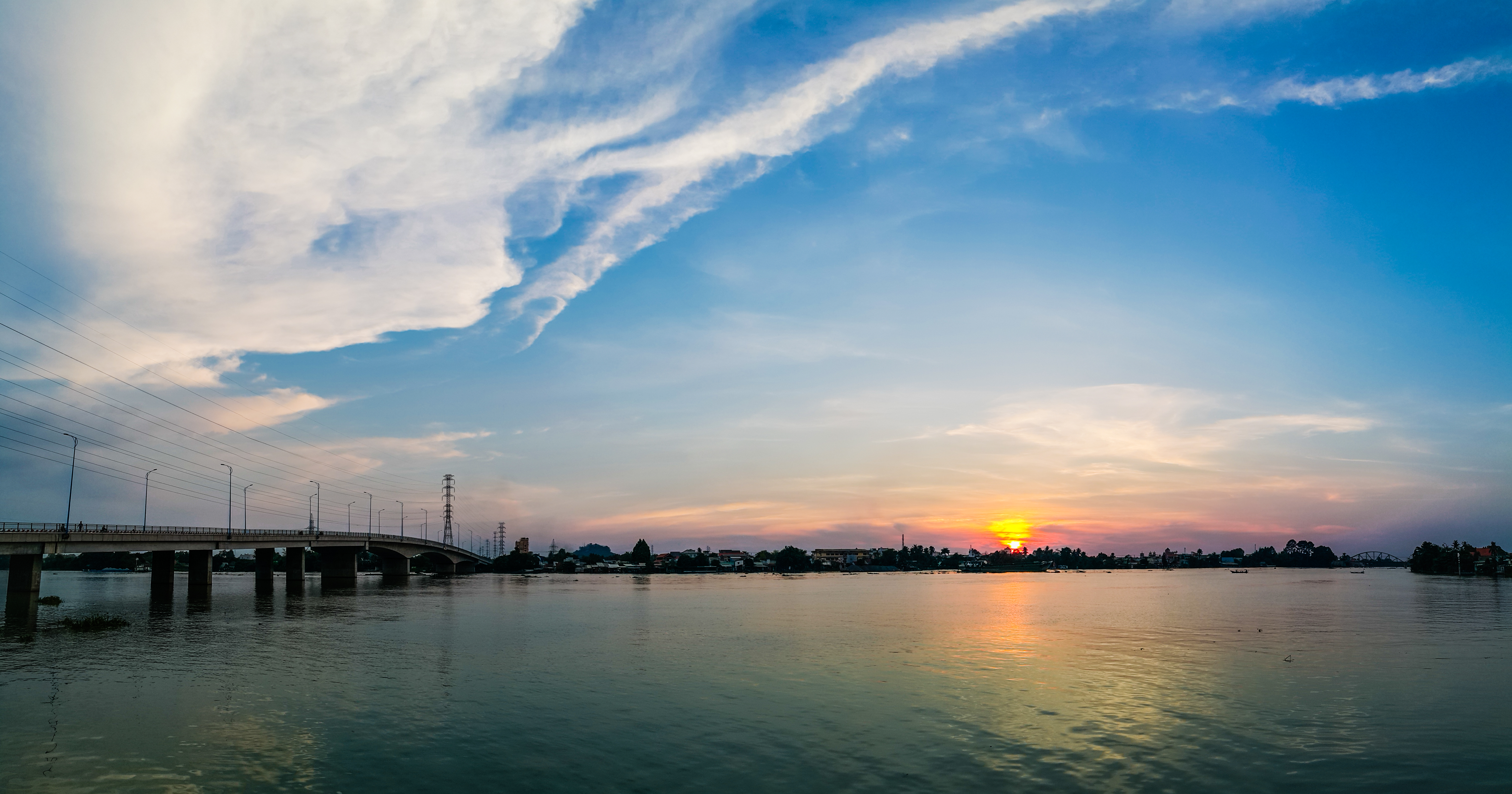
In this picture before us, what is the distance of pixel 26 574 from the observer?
83.9 metres

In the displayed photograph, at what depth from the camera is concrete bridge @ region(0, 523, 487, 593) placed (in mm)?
83438

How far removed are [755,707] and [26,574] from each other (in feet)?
290

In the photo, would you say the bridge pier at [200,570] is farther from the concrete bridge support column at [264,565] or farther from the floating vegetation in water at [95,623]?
the floating vegetation in water at [95,623]

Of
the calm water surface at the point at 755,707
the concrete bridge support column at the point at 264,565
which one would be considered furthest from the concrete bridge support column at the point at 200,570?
the calm water surface at the point at 755,707

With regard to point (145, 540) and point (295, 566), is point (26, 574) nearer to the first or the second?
point (145, 540)

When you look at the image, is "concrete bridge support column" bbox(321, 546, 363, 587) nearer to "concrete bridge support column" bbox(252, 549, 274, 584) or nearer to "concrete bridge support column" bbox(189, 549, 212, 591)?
"concrete bridge support column" bbox(252, 549, 274, 584)

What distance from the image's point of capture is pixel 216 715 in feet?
108

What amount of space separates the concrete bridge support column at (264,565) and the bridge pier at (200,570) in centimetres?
2529

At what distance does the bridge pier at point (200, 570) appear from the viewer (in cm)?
12044

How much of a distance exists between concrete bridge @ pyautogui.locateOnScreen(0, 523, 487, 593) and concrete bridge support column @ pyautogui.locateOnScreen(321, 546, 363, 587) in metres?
0.15

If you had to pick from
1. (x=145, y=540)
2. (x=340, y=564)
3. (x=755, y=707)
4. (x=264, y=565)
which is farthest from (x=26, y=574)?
(x=340, y=564)

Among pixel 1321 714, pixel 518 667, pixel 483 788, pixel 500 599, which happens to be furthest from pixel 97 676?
pixel 500 599

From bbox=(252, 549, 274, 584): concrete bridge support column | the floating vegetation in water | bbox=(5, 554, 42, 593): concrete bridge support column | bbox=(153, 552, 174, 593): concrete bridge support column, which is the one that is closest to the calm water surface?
the floating vegetation in water

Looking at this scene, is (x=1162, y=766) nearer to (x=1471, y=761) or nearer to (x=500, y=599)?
(x=1471, y=761)
